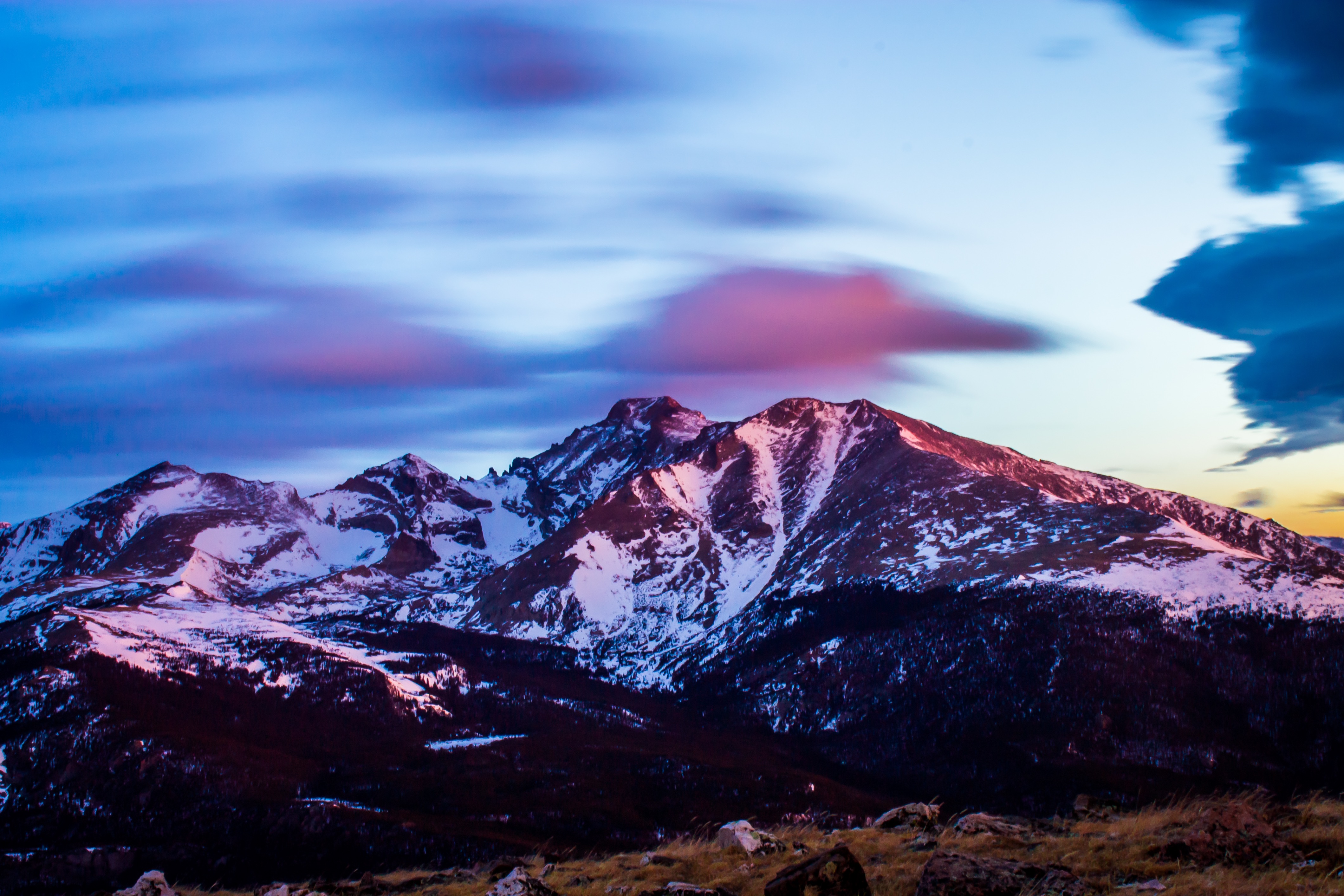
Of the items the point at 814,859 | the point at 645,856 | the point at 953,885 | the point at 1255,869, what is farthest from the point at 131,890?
the point at 1255,869

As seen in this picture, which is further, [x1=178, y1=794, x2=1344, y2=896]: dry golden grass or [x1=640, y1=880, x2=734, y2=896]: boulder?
[x1=640, y1=880, x2=734, y2=896]: boulder

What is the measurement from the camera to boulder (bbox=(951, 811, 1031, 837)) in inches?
1112

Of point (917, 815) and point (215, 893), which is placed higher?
point (917, 815)

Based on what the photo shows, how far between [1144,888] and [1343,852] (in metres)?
4.14

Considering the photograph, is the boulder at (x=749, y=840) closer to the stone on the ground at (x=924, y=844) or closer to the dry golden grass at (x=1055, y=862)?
the dry golden grass at (x=1055, y=862)

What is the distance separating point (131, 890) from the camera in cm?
3356

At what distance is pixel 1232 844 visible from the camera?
21859 mm

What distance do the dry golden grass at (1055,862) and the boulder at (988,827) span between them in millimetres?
398

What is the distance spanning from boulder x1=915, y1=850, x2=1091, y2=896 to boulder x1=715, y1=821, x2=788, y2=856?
878 cm

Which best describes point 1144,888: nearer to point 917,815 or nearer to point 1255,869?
point 1255,869

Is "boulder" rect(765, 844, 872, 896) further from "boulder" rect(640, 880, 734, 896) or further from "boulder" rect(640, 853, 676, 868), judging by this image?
"boulder" rect(640, 853, 676, 868)

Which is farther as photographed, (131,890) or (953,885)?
(131,890)

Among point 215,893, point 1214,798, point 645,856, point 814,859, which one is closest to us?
point 814,859

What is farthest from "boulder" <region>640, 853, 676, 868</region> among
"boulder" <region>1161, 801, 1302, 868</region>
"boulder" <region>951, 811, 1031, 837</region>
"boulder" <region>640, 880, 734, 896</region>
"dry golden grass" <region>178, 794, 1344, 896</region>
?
"boulder" <region>1161, 801, 1302, 868</region>
